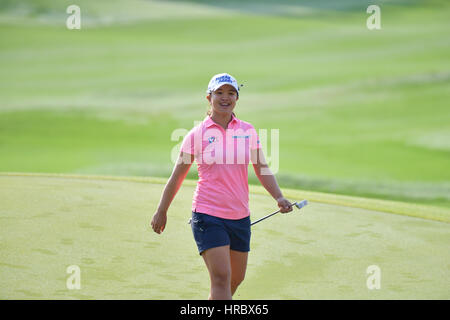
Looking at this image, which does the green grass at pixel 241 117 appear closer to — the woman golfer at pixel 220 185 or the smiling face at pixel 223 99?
the woman golfer at pixel 220 185

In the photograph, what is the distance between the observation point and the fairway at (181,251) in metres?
4.15

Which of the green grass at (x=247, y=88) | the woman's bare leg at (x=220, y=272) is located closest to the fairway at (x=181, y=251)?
the woman's bare leg at (x=220, y=272)

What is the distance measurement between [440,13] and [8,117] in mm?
20289

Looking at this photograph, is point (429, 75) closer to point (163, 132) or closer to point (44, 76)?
point (163, 132)

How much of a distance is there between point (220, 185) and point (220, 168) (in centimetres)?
9

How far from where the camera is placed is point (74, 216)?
5914mm

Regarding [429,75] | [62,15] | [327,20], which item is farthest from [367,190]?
[62,15]

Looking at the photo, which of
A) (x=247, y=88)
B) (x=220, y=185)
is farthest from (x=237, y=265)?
(x=247, y=88)

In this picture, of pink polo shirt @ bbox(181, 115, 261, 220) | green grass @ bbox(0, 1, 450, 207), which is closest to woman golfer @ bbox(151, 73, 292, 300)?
pink polo shirt @ bbox(181, 115, 261, 220)

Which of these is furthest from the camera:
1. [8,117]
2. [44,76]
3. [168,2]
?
[168,2]

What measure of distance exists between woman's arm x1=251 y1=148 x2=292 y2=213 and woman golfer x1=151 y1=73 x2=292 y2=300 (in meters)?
0.04

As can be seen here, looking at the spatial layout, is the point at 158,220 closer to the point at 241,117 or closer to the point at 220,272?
the point at 220,272

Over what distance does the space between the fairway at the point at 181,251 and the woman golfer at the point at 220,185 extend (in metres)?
0.50

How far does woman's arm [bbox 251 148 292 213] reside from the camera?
3.80 meters
